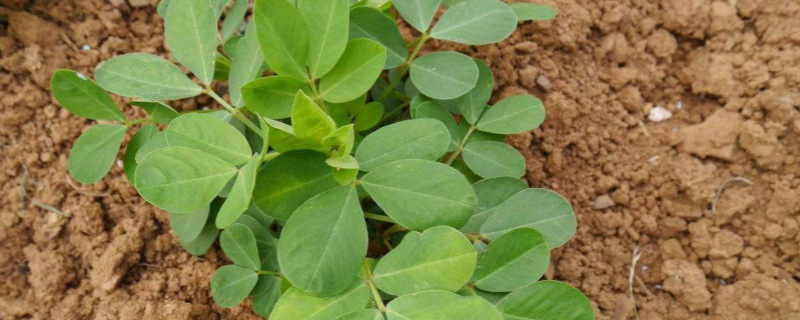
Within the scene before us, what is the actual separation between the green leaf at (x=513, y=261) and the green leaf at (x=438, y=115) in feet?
1.13

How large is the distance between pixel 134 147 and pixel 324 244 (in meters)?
0.64

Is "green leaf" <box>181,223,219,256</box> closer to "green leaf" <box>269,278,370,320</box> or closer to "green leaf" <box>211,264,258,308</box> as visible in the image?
"green leaf" <box>211,264,258,308</box>

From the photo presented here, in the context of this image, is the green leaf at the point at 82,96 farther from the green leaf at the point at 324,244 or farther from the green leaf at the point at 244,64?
the green leaf at the point at 324,244

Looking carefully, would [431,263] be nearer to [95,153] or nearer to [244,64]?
[244,64]

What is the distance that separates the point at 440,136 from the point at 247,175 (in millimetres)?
410

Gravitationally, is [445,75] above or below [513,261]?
above

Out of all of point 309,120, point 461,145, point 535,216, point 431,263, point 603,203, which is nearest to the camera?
point 309,120

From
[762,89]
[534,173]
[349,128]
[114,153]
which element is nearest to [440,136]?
[349,128]

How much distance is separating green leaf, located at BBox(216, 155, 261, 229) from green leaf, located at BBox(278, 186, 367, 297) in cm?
12

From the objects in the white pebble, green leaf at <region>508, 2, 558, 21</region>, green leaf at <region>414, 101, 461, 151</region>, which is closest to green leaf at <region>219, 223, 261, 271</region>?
green leaf at <region>414, 101, 461, 151</region>

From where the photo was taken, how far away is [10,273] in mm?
1821

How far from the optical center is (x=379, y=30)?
1.66m

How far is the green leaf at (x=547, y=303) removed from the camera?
4.49ft

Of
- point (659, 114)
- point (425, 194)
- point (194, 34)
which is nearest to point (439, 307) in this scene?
point (425, 194)
